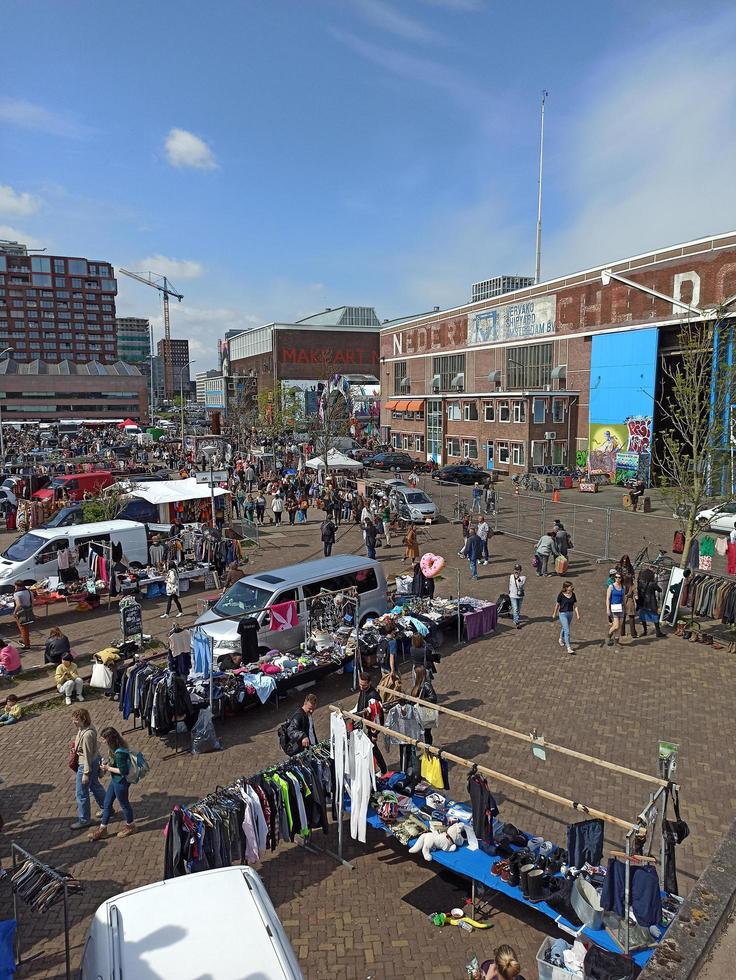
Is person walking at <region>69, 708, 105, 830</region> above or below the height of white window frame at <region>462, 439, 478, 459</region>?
below

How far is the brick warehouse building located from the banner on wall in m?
0.08

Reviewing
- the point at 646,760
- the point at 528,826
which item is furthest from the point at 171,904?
the point at 646,760

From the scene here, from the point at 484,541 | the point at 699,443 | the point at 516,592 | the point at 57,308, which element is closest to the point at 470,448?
the point at 484,541

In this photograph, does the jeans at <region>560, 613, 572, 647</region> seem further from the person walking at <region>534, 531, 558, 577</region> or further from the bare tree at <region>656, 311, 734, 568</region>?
the person walking at <region>534, 531, 558, 577</region>

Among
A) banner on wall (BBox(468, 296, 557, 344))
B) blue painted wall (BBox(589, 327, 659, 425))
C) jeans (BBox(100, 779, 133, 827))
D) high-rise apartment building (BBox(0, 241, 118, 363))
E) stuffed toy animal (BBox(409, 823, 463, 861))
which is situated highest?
high-rise apartment building (BBox(0, 241, 118, 363))

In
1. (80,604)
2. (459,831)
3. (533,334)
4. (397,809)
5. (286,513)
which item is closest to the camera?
(459,831)

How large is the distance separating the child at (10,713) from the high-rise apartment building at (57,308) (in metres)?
151

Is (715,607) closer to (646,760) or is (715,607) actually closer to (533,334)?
(646,760)

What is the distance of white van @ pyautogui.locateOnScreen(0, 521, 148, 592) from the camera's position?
60.8ft

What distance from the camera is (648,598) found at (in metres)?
15.8

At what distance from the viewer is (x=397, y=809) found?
26.5ft

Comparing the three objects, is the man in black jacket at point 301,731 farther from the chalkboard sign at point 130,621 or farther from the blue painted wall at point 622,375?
the blue painted wall at point 622,375

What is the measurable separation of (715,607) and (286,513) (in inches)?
892

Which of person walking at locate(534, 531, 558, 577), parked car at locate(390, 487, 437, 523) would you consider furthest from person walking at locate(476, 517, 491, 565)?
parked car at locate(390, 487, 437, 523)
